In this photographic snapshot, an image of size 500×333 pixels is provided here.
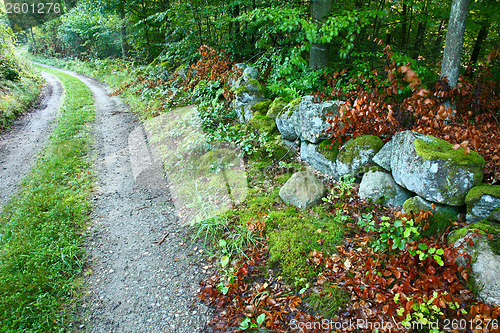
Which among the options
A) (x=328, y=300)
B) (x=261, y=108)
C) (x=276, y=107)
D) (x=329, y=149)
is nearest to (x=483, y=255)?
(x=328, y=300)

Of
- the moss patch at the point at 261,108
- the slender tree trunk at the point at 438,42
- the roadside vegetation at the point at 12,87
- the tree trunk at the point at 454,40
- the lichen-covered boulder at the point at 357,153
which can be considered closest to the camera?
the lichen-covered boulder at the point at 357,153

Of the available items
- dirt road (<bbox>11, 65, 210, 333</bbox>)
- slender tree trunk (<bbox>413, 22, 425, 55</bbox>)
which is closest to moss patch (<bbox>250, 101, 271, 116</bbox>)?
dirt road (<bbox>11, 65, 210, 333</bbox>)

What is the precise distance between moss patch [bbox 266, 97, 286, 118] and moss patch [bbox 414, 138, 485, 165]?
3142mm

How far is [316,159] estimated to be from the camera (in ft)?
17.1

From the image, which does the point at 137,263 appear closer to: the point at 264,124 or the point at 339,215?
the point at 339,215

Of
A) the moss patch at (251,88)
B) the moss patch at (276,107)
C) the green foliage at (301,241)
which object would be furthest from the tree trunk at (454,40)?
the moss patch at (251,88)

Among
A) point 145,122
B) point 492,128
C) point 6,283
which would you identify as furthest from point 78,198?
point 492,128

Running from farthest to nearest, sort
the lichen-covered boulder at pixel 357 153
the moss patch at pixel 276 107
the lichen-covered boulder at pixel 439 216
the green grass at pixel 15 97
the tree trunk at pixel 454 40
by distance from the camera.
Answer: the green grass at pixel 15 97
the moss patch at pixel 276 107
the tree trunk at pixel 454 40
the lichen-covered boulder at pixel 357 153
the lichen-covered boulder at pixel 439 216

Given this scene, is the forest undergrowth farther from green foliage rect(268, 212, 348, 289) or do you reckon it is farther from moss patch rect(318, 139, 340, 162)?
moss patch rect(318, 139, 340, 162)

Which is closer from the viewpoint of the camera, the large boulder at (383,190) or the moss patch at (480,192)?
the moss patch at (480,192)

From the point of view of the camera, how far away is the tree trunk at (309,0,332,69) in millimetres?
6273

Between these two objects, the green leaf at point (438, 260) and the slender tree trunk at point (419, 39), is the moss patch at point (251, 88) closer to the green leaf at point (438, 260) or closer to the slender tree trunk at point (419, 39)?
the green leaf at point (438, 260)

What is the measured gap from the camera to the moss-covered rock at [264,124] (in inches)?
241

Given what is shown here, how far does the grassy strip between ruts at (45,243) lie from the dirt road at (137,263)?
231mm
